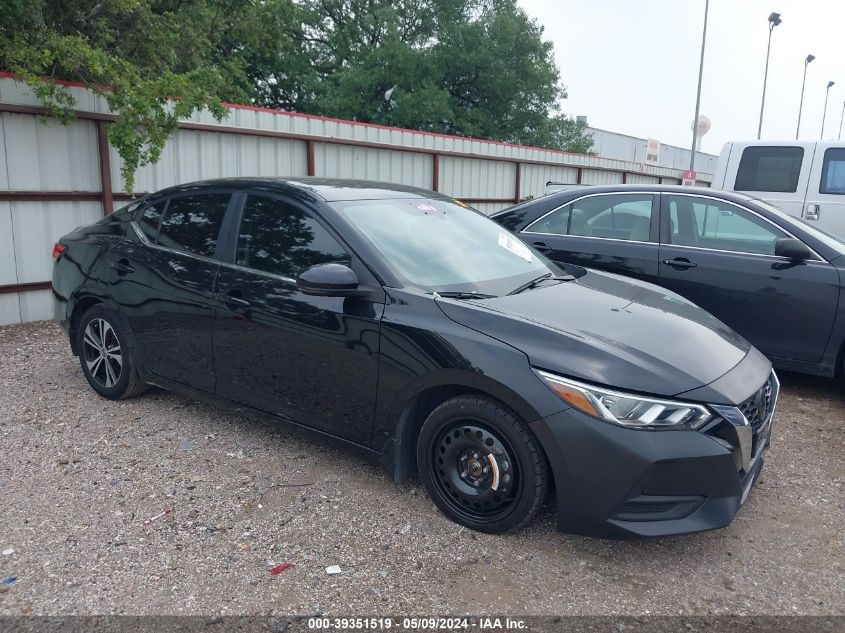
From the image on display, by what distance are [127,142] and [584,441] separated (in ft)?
20.1

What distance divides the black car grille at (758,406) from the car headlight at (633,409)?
0.30 m

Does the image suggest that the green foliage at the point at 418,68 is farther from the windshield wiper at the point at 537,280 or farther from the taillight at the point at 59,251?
the windshield wiper at the point at 537,280

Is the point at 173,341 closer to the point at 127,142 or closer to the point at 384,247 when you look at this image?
the point at 384,247

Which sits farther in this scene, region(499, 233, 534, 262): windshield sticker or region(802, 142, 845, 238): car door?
region(802, 142, 845, 238): car door

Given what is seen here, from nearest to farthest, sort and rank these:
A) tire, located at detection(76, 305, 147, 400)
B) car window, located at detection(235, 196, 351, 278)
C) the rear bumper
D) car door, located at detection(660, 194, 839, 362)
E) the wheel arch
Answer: the rear bumper < car window, located at detection(235, 196, 351, 278) < tire, located at detection(76, 305, 147, 400) < the wheel arch < car door, located at detection(660, 194, 839, 362)

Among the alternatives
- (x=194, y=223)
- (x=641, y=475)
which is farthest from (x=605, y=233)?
(x=641, y=475)

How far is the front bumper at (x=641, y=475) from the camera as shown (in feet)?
8.98

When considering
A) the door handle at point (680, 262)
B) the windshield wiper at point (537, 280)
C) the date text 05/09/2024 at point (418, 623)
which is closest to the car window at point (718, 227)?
the door handle at point (680, 262)

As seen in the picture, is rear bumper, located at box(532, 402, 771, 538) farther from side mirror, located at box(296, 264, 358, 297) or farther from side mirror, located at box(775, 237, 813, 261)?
side mirror, located at box(775, 237, 813, 261)

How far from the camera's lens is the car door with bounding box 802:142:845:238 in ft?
27.2

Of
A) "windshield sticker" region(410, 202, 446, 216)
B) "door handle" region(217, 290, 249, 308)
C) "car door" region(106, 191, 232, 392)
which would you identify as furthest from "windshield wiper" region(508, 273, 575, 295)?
"car door" region(106, 191, 232, 392)

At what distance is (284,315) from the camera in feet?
12.0

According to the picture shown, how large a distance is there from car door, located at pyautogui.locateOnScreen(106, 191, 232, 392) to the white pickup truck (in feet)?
23.3

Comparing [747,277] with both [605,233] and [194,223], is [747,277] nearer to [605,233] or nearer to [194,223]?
[605,233]
